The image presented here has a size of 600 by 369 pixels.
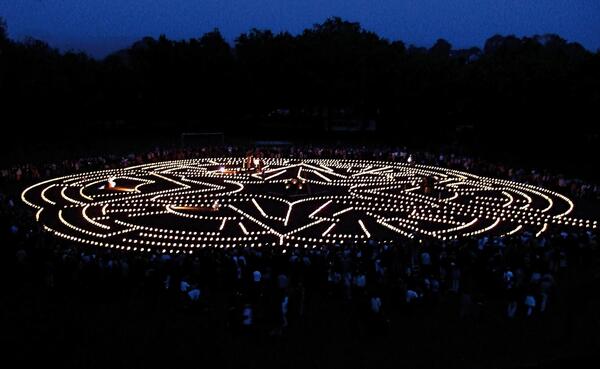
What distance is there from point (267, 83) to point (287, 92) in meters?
2.11

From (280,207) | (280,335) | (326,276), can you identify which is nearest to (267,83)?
(280,207)

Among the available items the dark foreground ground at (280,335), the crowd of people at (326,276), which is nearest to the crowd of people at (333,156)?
the crowd of people at (326,276)

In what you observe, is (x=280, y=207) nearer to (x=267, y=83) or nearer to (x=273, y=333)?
(x=273, y=333)

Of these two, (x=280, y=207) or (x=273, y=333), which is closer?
(x=273, y=333)

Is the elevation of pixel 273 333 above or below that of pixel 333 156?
below

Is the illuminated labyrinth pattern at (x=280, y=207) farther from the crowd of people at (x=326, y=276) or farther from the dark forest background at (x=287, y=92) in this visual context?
the dark forest background at (x=287, y=92)

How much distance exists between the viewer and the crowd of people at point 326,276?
47.2ft

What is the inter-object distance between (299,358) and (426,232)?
11.6 m

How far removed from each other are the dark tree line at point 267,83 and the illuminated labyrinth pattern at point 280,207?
47.2ft

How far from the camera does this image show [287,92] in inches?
2216

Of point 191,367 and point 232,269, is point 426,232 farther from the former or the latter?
point 191,367

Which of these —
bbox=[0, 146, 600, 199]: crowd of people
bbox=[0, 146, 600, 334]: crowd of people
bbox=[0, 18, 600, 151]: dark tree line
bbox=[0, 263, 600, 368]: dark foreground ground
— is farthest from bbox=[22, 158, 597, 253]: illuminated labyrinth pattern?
bbox=[0, 18, 600, 151]: dark tree line

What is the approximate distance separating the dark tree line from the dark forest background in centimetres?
10

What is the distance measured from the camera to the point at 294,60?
54812mm
